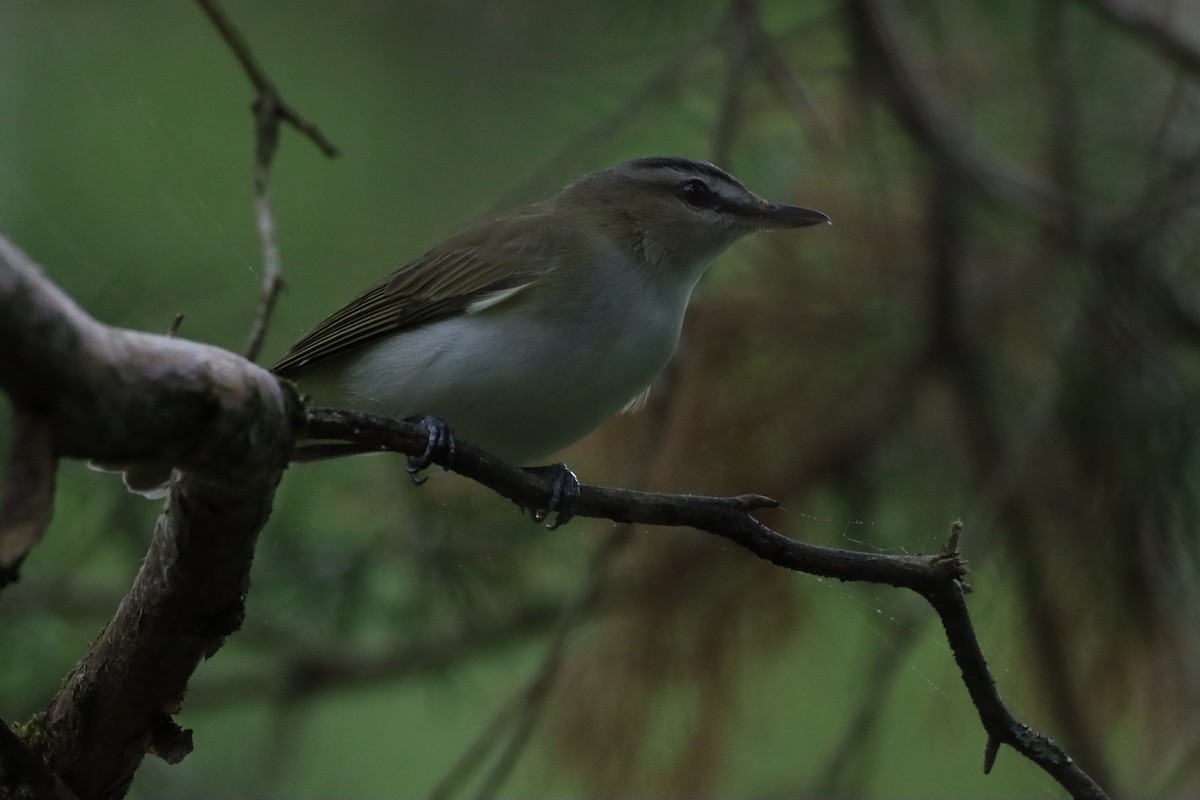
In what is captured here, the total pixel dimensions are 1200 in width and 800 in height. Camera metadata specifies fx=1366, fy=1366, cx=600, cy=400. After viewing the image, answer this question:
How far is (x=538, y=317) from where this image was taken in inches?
91.5

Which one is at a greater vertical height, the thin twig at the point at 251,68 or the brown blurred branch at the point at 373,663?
the thin twig at the point at 251,68

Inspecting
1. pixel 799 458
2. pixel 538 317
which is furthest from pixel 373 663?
pixel 538 317

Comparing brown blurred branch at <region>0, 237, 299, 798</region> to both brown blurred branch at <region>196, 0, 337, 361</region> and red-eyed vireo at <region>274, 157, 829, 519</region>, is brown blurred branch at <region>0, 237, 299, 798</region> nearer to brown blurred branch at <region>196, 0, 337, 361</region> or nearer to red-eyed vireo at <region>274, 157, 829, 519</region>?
red-eyed vireo at <region>274, 157, 829, 519</region>

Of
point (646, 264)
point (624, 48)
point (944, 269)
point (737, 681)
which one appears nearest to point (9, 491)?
point (646, 264)

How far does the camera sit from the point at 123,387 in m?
1.06

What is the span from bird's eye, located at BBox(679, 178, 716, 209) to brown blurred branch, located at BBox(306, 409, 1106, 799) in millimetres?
1282

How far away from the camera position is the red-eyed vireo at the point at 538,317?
7.43 ft

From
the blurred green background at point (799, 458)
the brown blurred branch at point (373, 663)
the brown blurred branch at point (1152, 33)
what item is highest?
the brown blurred branch at point (1152, 33)

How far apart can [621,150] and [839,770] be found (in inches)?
64.3

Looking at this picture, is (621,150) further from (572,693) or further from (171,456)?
(171,456)

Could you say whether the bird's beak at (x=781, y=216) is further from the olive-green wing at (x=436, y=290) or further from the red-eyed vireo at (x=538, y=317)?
the olive-green wing at (x=436, y=290)

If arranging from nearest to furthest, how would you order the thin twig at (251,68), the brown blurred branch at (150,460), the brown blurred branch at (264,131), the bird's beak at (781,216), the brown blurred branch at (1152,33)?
1. the brown blurred branch at (150,460)
2. the brown blurred branch at (264,131)
3. the thin twig at (251,68)
4. the bird's beak at (781,216)
5. the brown blurred branch at (1152,33)

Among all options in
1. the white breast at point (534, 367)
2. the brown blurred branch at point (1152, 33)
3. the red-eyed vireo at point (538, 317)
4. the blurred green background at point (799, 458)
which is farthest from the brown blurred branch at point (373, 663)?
the brown blurred branch at point (1152, 33)

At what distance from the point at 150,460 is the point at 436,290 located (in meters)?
1.41
